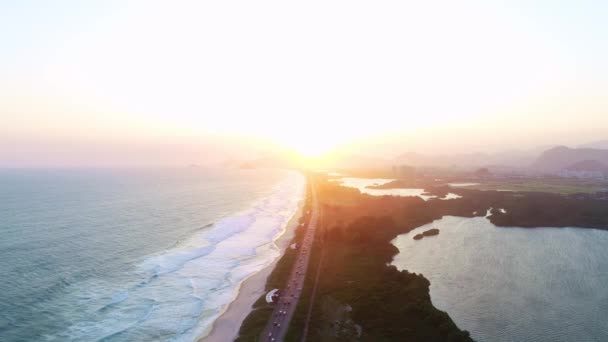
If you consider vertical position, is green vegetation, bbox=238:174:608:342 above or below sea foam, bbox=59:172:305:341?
above

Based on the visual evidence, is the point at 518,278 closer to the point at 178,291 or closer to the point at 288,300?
the point at 288,300

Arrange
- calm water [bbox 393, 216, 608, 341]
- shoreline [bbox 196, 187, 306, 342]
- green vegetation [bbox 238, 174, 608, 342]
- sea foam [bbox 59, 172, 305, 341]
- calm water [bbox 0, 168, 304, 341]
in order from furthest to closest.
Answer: calm water [bbox 0, 168, 304, 341] < sea foam [bbox 59, 172, 305, 341] < calm water [bbox 393, 216, 608, 341] < shoreline [bbox 196, 187, 306, 342] < green vegetation [bbox 238, 174, 608, 342]

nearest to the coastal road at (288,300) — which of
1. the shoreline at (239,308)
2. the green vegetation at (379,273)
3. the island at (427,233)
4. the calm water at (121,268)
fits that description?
the green vegetation at (379,273)

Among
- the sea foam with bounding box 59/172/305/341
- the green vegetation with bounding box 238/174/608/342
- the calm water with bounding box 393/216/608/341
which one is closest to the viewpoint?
the green vegetation with bounding box 238/174/608/342

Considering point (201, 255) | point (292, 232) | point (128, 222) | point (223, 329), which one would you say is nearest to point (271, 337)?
point (223, 329)

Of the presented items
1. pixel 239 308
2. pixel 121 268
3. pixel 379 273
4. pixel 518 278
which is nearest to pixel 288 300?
pixel 239 308

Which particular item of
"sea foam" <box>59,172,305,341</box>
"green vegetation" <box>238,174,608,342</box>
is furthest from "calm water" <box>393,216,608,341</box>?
"sea foam" <box>59,172,305,341</box>

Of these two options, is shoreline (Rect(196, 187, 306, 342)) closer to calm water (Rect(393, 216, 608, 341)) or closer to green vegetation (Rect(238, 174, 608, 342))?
green vegetation (Rect(238, 174, 608, 342))
